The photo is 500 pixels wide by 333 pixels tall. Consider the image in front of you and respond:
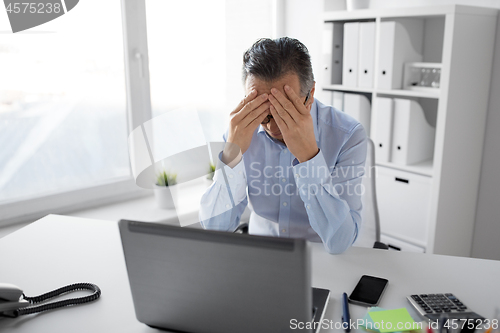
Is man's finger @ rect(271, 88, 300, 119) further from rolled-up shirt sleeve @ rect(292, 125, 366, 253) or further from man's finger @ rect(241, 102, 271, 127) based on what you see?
rolled-up shirt sleeve @ rect(292, 125, 366, 253)

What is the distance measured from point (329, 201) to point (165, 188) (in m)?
1.24

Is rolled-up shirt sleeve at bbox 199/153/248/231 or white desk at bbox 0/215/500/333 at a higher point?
rolled-up shirt sleeve at bbox 199/153/248/231

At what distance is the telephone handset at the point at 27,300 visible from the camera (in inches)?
37.3

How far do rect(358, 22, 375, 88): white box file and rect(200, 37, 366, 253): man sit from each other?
2.68 feet

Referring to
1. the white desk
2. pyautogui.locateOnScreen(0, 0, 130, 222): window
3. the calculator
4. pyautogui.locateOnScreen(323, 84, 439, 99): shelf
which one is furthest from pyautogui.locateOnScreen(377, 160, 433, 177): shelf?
pyautogui.locateOnScreen(0, 0, 130, 222): window

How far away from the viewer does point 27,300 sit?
40.1 inches

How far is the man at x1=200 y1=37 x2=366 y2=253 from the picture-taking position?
1.29m

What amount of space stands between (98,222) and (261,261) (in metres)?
0.94

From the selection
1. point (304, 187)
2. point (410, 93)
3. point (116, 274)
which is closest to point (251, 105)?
point (304, 187)

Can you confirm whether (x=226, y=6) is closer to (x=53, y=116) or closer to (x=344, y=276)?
(x=53, y=116)

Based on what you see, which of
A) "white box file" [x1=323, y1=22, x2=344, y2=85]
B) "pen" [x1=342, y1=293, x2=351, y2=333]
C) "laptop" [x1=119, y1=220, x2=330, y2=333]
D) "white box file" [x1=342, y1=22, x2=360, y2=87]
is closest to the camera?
"laptop" [x1=119, y1=220, x2=330, y2=333]

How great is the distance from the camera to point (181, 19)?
97.2 inches

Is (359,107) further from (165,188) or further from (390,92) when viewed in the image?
(165,188)

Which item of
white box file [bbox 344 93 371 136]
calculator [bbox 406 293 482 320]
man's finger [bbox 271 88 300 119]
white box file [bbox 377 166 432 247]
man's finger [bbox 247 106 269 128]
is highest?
man's finger [bbox 271 88 300 119]
